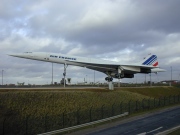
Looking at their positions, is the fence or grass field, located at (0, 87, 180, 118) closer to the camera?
the fence

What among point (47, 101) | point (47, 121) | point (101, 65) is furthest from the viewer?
point (101, 65)

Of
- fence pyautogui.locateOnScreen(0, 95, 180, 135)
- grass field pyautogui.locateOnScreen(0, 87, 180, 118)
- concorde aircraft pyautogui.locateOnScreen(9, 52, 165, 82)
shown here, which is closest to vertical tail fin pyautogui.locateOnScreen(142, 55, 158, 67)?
concorde aircraft pyautogui.locateOnScreen(9, 52, 165, 82)

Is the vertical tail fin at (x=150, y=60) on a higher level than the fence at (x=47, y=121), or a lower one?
higher

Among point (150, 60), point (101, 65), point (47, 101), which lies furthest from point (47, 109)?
point (150, 60)

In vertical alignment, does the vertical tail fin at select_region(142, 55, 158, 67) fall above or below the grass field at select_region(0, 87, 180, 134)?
above

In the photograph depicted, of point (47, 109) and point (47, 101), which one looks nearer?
point (47, 109)

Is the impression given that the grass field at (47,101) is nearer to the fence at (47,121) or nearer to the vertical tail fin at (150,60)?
the fence at (47,121)

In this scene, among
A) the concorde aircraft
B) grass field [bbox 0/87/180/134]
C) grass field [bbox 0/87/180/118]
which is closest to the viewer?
grass field [bbox 0/87/180/134]

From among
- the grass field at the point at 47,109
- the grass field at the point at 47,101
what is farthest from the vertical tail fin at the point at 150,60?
the grass field at the point at 47,109

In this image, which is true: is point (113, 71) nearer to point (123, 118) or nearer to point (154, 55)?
point (154, 55)

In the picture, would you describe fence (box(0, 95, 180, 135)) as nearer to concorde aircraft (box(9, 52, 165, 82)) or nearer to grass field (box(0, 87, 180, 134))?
grass field (box(0, 87, 180, 134))

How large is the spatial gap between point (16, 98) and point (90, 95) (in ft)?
38.4

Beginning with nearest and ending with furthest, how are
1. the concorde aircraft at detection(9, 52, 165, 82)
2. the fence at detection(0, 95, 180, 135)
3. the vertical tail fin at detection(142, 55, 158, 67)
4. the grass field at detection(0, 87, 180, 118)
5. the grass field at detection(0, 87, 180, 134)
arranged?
the fence at detection(0, 95, 180, 135), the grass field at detection(0, 87, 180, 134), the grass field at detection(0, 87, 180, 118), the concorde aircraft at detection(9, 52, 165, 82), the vertical tail fin at detection(142, 55, 158, 67)

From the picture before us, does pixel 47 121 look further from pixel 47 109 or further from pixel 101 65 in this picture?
pixel 101 65
